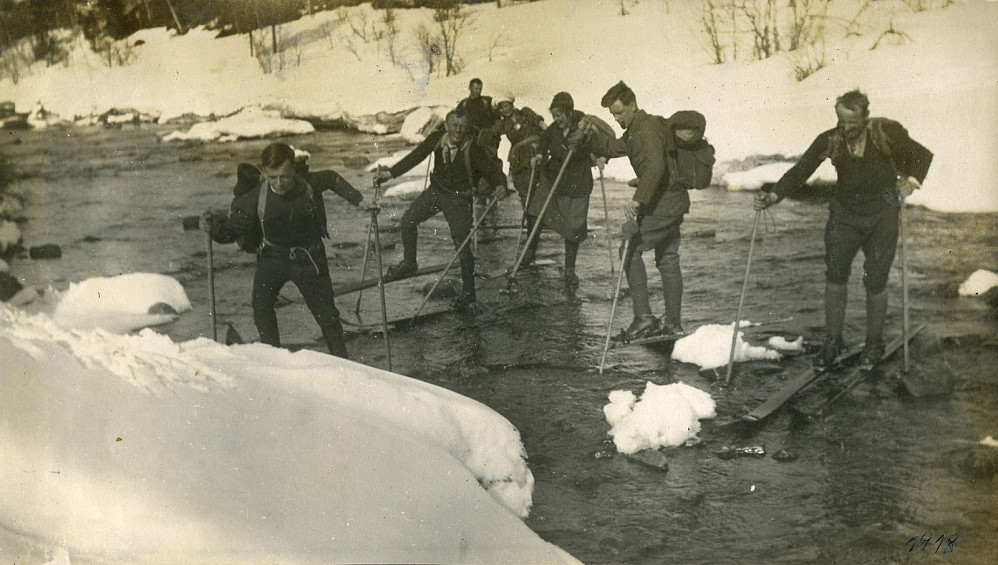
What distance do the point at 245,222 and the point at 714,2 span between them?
8.77 ft

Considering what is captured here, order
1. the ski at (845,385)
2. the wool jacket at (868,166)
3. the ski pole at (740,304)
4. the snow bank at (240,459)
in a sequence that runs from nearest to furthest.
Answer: the snow bank at (240,459)
the wool jacket at (868,166)
the ski at (845,385)
the ski pole at (740,304)

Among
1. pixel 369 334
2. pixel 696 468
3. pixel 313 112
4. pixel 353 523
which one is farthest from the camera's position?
pixel 369 334

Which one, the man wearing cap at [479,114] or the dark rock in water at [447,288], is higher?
the man wearing cap at [479,114]

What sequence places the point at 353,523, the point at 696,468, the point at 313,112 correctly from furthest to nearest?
the point at 313,112, the point at 696,468, the point at 353,523

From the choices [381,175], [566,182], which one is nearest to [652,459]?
[566,182]

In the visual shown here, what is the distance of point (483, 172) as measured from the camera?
16.2 feet

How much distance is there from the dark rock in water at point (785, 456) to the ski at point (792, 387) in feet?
0.71

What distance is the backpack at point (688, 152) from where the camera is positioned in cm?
447

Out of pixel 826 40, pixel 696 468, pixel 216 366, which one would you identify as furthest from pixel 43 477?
pixel 826 40

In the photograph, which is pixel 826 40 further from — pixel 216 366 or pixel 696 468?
pixel 216 366

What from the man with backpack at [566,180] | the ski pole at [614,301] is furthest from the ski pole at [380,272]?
the ski pole at [614,301]

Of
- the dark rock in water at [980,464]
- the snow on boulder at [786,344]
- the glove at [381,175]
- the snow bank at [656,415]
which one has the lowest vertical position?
the dark rock in water at [980,464]

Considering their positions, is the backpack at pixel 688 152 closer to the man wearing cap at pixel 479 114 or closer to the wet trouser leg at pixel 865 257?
the wet trouser leg at pixel 865 257

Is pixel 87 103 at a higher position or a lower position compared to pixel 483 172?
higher
